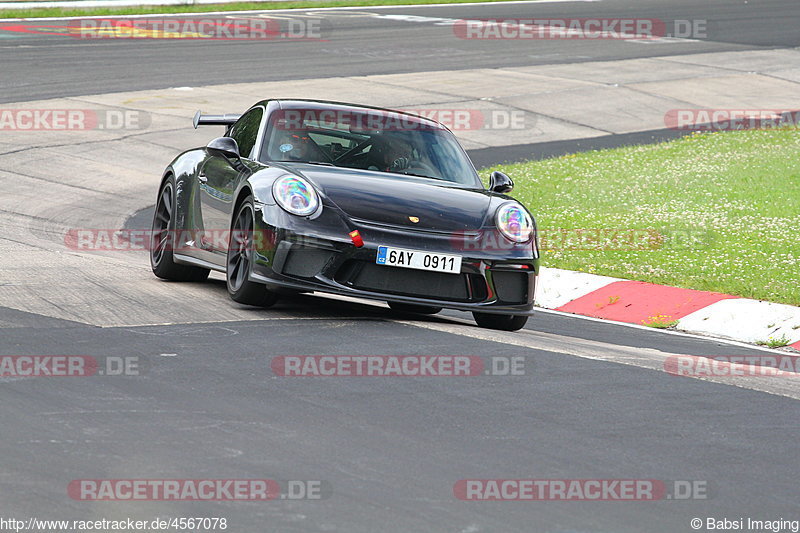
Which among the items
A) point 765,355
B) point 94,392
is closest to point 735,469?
point 94,392

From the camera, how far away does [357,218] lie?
7836mm

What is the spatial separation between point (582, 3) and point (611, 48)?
9.38m

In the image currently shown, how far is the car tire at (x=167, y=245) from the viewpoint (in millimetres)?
9812

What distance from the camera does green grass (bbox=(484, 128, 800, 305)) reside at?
11.3 metres

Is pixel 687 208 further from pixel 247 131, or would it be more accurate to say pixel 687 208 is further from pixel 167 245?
pixel 167 245

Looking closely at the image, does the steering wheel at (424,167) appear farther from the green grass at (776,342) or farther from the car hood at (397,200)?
the green grass at (776,342)

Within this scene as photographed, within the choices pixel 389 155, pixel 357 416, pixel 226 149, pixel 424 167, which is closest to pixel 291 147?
pixel 226 149

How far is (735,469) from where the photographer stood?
5188 millimetres

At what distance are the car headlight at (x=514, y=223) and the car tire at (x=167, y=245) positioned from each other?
8.77 feet

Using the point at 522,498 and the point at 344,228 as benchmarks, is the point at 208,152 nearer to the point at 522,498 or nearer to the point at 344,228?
the point at 344,228

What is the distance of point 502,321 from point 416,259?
1167 mm

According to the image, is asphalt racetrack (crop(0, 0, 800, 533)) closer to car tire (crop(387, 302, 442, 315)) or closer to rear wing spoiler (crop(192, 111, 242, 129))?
car tire (crop(387, 302, 442, 315))

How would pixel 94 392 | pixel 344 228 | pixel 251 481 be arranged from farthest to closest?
pixel 344 228
pixel 94 392
pixel 251 481

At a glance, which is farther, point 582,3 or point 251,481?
point 582,3
